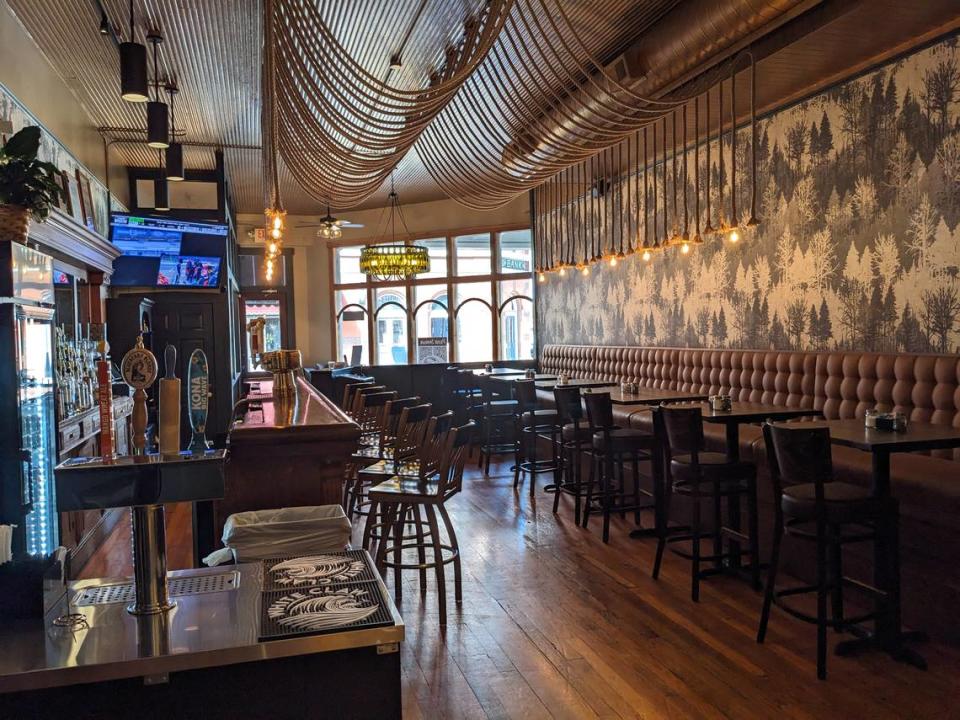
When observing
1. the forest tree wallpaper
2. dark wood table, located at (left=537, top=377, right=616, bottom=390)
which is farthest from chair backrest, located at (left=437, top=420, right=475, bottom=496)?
the forest tree wallpaper

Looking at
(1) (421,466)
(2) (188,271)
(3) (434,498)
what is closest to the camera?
(3) (434,498)

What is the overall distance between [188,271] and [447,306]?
4447 millimetres

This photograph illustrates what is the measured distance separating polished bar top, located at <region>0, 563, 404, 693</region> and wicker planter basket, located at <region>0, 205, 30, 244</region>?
243 centimetres

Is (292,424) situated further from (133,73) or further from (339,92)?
(133,73)

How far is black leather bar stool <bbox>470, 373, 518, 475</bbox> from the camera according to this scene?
840 centimetres

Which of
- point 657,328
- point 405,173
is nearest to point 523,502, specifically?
point 657,328

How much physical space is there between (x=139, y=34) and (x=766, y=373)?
5.65 m

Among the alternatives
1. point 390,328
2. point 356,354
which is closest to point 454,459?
point 356,354

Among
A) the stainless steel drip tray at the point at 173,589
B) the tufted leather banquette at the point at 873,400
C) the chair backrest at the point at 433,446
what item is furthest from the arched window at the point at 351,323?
the stainless steel drip tray at the point at 173,589

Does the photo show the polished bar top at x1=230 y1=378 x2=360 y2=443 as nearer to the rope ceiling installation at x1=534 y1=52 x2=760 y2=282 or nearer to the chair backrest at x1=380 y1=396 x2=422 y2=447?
the chair backrest at x1=380 y1=396 x2=422 y2=447

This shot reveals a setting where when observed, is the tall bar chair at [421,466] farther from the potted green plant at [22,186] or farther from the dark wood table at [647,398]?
the potted green plant at [22,186]

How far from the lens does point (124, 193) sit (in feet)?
31.6

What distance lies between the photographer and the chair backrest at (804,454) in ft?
10.4

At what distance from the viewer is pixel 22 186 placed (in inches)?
147
